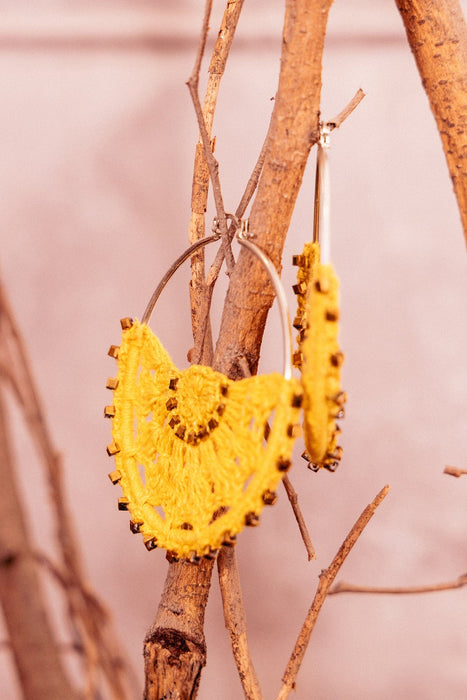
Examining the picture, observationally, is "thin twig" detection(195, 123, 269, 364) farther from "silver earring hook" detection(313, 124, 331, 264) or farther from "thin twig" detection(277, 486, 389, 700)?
"thin twig" detection(277, 486, 389, 700)

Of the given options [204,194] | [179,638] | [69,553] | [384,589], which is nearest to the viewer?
[69,553]

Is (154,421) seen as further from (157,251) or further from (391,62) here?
(391,62)

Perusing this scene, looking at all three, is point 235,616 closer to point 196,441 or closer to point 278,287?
point 196,441

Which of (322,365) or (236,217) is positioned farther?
(236,217)

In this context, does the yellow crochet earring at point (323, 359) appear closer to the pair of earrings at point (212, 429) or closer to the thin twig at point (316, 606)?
the pair of earrings at point (212, 429)

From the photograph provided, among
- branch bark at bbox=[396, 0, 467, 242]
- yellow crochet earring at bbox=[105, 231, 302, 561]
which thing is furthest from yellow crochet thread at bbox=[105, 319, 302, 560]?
branch bark at bbox=[396, 0, 467, 242]

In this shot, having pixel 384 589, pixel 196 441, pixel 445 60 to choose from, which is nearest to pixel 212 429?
pixel 196 441

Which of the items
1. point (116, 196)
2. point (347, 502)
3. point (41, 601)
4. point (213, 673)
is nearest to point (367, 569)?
point (347, 502)
